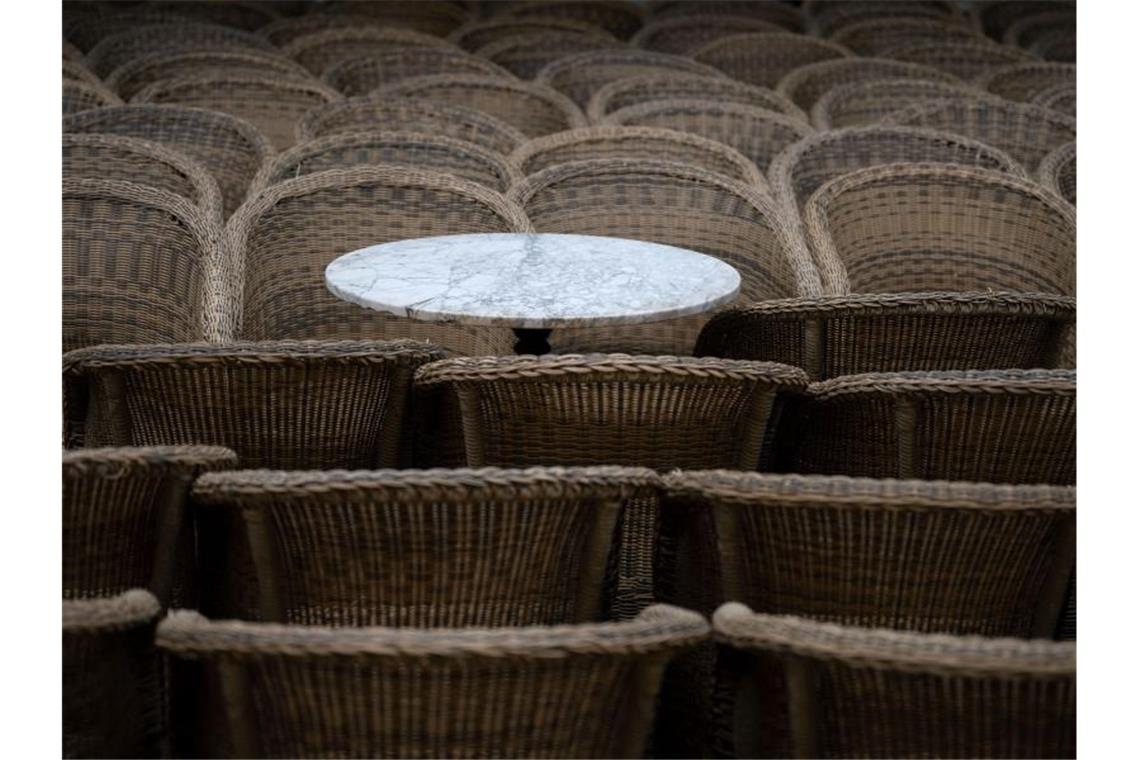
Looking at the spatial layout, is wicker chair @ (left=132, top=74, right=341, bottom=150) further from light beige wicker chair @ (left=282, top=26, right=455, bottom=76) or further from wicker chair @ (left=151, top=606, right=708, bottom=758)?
wicker chair @ (left=151, top=606, right=708, bottom=758)

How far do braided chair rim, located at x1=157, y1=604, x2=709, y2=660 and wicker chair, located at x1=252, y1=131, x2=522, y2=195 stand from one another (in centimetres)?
241

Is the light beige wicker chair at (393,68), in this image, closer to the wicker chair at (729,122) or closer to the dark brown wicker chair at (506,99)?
the dark brown wicker chair at (506,99)

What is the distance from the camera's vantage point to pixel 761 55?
6.37 metres

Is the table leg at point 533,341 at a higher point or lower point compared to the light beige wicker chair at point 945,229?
lower

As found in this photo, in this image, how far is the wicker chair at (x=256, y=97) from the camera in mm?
4910

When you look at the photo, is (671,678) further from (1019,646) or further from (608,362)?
(1019,646)

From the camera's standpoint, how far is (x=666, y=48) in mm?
6770

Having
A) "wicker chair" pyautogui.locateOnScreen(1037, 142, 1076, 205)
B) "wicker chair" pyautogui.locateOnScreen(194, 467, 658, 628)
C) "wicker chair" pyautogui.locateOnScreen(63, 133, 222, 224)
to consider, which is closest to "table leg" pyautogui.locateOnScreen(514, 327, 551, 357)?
"wicker chair" pyautogui.locateOnScreen(63, 133, 222, 224)

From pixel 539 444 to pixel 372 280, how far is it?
0.81 m

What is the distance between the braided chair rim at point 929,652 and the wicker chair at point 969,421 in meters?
0.72

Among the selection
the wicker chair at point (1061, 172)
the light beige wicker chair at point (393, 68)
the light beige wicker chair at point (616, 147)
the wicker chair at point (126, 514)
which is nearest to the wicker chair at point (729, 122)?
the light beige wicker chair at point (616, 147)

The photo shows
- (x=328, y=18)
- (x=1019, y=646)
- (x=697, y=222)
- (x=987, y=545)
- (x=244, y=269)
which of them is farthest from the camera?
(x=328, y=18)

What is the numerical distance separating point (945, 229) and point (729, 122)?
1.12m

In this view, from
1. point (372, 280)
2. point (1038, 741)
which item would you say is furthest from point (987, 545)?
point (372, 280)
